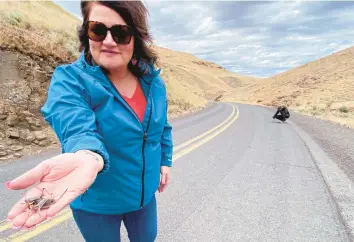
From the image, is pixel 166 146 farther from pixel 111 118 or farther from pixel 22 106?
pixel 22 106

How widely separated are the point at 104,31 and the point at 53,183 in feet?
2.69

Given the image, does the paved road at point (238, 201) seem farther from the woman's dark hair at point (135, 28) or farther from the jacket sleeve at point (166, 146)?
the woman's dark hair at point (135, 28)

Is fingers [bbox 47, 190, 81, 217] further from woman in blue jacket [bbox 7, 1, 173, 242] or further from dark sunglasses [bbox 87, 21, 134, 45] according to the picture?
dark sunglasses [bbox 87, 21, 134, 45]

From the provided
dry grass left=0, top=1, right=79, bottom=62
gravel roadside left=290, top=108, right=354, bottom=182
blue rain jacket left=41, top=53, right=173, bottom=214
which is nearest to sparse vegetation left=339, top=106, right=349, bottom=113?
gravel roadside left=290, top=108, right=354, bottom=182

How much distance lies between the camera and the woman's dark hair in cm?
147

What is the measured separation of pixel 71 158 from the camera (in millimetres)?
1065

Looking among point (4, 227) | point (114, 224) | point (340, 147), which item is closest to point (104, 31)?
point (114, 224)

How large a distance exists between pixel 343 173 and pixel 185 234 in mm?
4256

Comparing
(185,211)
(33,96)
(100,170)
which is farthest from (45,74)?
(100,170)

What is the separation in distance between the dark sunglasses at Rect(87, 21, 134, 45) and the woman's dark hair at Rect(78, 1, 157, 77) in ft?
0.14

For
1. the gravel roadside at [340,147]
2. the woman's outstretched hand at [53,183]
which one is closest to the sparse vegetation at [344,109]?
the gravel roadside at [340,147]

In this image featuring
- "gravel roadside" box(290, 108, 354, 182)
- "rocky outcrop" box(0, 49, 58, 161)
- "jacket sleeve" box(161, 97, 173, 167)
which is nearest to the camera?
"jacket sleeve" box(161, 97, 173, 167)

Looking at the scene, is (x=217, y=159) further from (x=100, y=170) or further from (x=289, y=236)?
(x=100, y=170)

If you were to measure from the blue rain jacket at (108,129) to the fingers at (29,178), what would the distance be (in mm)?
190
